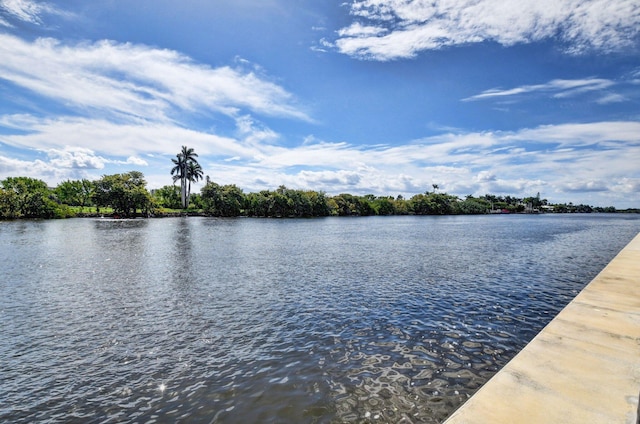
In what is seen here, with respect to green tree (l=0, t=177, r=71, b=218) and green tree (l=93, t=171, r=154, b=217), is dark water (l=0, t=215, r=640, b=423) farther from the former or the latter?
green tree (l=93, t=171, r=154, b=217)

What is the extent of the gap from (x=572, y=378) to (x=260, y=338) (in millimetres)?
9186

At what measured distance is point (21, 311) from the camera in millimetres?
15109

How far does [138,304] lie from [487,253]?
32395mm

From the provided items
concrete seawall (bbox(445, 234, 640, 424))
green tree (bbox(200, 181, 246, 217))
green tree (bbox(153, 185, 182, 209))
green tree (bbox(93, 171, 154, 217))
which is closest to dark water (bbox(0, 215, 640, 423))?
concrete seawall (bbox(445, 234, 640, 424))

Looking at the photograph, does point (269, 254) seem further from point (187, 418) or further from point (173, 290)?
point (187, 418)

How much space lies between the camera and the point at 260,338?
12039mm

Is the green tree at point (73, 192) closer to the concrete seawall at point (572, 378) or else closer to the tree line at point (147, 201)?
the tree line at point (147, 201)

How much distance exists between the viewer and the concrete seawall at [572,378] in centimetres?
530

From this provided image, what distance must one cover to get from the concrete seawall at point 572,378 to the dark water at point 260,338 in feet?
6.12

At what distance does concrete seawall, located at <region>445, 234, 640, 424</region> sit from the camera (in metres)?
5.30

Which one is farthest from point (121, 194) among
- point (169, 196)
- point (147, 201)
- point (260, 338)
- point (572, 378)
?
point (572, 378)

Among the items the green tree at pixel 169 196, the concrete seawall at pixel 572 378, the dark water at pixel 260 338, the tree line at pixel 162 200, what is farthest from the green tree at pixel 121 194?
the concrete seawall at pixel 572 378

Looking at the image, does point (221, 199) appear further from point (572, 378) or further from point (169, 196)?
point (572, 378)

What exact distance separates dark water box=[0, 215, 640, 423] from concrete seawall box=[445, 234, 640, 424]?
73.5 inches
